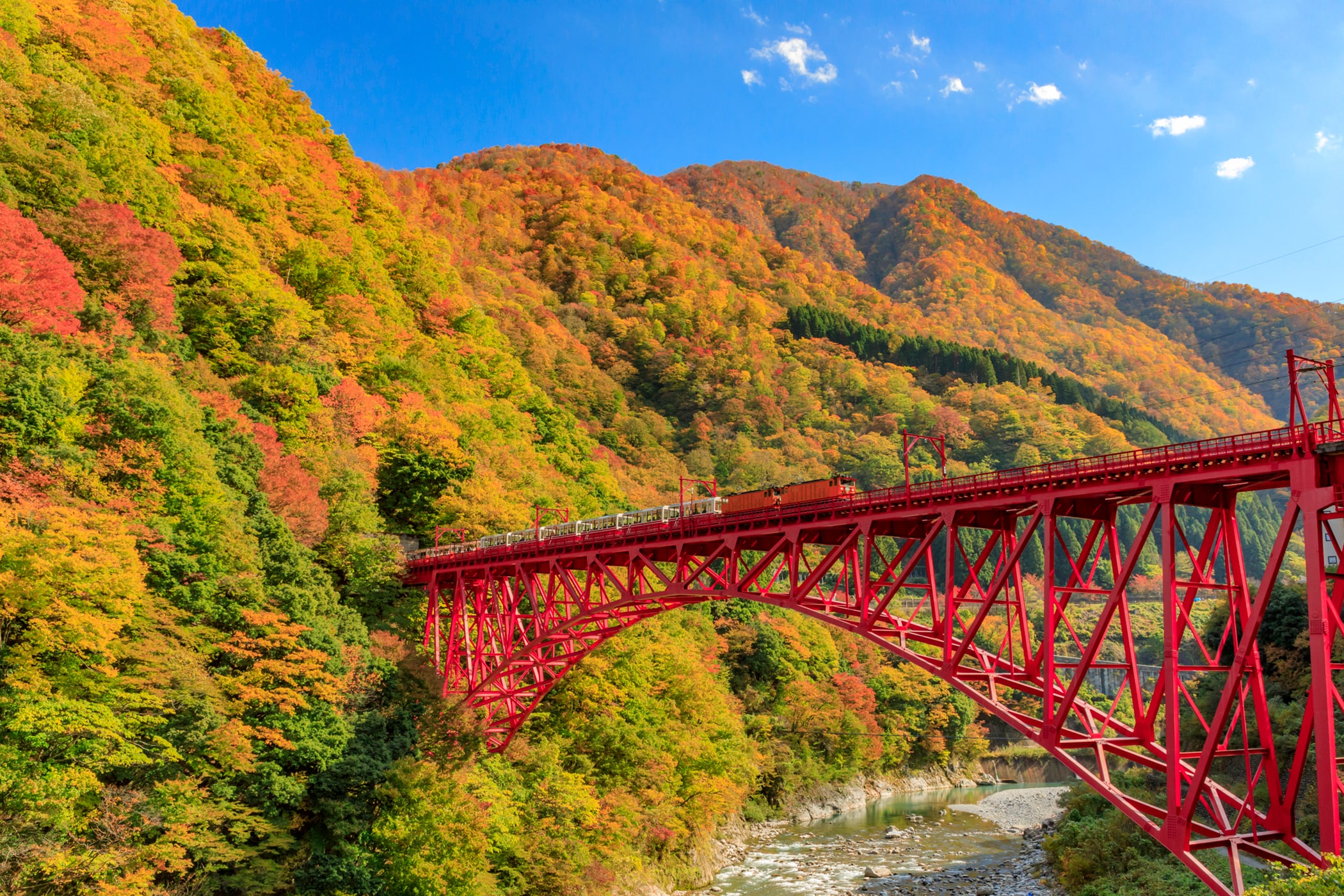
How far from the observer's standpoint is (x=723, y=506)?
2909 centimetres

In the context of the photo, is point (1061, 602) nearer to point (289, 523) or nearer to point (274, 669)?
point (274, 669)

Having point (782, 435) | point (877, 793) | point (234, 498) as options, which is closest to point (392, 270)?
point (234, 498)

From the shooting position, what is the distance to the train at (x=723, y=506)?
79.6 ft

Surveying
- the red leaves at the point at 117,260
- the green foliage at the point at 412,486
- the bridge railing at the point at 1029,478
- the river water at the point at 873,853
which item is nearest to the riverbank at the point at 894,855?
the river water at the point at 873,853

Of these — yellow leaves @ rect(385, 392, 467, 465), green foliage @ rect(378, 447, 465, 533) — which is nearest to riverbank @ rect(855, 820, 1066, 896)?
green foliage @ rect(378, 447, 465, 533)

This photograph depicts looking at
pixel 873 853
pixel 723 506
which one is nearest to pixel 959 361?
pixel 873 853

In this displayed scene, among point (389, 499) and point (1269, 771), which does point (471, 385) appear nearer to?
point (389, 499)

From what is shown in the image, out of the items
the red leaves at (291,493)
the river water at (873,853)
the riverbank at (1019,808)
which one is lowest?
the riverbank at (1019,808)

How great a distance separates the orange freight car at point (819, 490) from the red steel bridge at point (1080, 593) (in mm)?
220

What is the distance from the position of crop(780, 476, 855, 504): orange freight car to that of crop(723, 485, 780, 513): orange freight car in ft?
1.61

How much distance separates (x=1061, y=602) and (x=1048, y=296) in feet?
521

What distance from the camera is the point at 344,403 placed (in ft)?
137

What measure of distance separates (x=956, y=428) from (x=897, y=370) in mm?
12282

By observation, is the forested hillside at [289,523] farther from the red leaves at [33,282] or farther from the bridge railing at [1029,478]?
the bridge railing at [1029,478]
